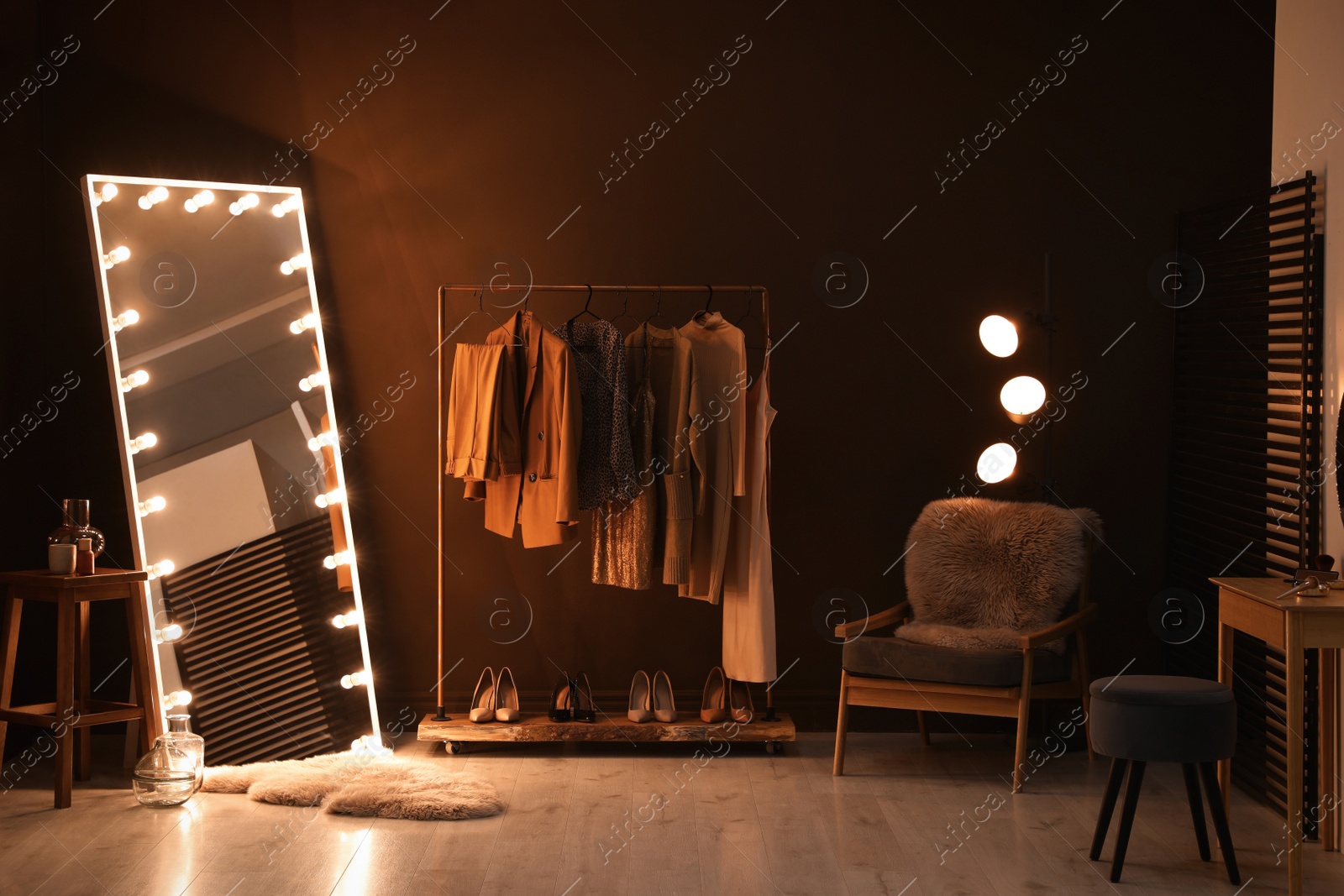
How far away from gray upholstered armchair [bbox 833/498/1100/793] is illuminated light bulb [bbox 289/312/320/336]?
2274mm

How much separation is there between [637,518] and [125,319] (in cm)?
193

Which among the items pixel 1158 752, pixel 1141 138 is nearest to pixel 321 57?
pixel 1141 138

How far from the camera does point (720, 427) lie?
423 centimetres

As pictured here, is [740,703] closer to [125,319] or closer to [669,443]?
[669,443]

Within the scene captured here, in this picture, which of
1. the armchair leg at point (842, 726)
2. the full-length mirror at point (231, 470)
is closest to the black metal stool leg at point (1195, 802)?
the armchair leg at point (842, 726)

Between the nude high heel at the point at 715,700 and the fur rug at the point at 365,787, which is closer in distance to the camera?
the fur rug at the point at 365,787

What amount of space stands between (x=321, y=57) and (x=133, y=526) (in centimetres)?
198

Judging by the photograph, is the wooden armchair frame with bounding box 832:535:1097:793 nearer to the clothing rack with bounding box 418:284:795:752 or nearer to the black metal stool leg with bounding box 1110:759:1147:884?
the clothing rack with bounding box 418:284:795:752

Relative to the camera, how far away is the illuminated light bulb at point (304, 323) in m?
4.38

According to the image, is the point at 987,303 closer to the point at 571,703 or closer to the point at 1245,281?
the point at 1245,281

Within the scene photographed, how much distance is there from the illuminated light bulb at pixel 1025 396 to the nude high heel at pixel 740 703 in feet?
4.81

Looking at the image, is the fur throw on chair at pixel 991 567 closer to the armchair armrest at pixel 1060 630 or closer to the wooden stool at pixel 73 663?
the armchair armrest at pixel 1060 630

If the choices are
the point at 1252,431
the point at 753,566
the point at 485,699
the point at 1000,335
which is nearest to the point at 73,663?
the point at 485,699

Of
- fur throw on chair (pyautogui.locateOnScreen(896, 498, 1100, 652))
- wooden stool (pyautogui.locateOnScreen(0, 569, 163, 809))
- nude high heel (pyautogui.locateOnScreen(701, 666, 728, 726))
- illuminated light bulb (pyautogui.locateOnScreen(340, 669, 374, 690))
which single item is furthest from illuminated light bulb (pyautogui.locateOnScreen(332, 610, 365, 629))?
fur throw on chair (pyautogui.locateOnScreen(896, 498, 1100, 652))
